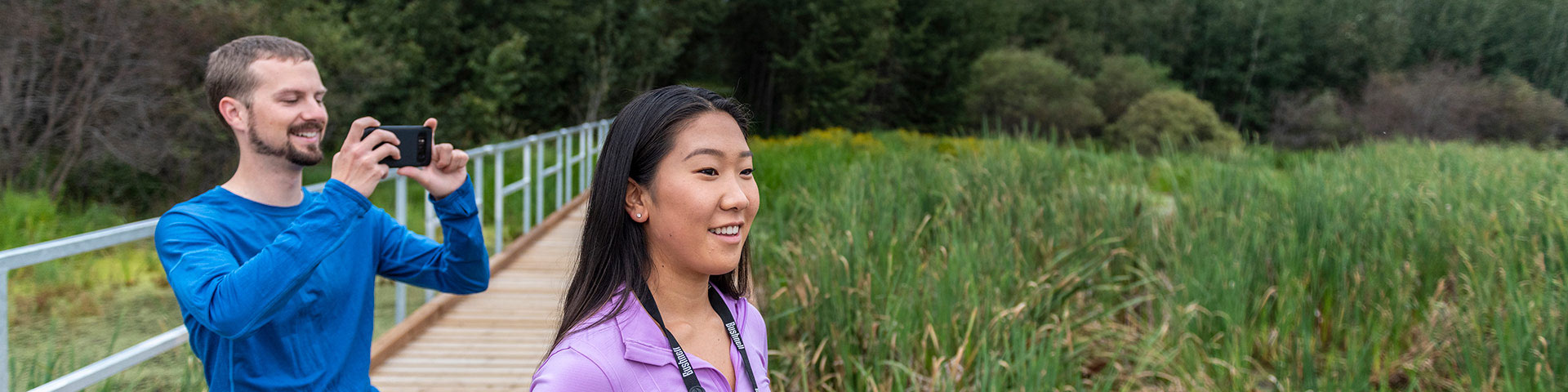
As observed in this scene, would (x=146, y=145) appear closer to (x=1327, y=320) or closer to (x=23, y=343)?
(x=23, y=343)

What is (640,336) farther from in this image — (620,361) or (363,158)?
(363,158)

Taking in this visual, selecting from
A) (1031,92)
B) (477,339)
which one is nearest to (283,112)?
(477,339)

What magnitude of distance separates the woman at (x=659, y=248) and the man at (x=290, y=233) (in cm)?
51

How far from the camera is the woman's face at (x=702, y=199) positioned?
905 mm

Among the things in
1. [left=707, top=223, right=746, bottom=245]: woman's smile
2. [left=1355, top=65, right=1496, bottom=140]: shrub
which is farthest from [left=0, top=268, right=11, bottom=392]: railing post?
[left=1355, top=65, right=1496, bottom=140]: shrub

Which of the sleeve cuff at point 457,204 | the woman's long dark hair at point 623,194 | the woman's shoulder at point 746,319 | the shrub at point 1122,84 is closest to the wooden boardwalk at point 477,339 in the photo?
the sleeve cuff at point 457,204

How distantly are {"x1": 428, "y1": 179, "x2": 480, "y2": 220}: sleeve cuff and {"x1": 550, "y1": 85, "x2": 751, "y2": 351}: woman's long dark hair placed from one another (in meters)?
0.67

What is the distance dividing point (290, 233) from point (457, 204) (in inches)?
13.3

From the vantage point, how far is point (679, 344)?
93 centimetres

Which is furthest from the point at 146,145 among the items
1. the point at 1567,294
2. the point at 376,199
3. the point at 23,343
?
the point at 1567,294

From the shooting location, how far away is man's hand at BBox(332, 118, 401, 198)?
4.40ft

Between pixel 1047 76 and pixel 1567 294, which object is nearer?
pixel 1567 294

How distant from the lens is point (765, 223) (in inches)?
222

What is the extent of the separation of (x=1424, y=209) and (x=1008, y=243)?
1.88 m
